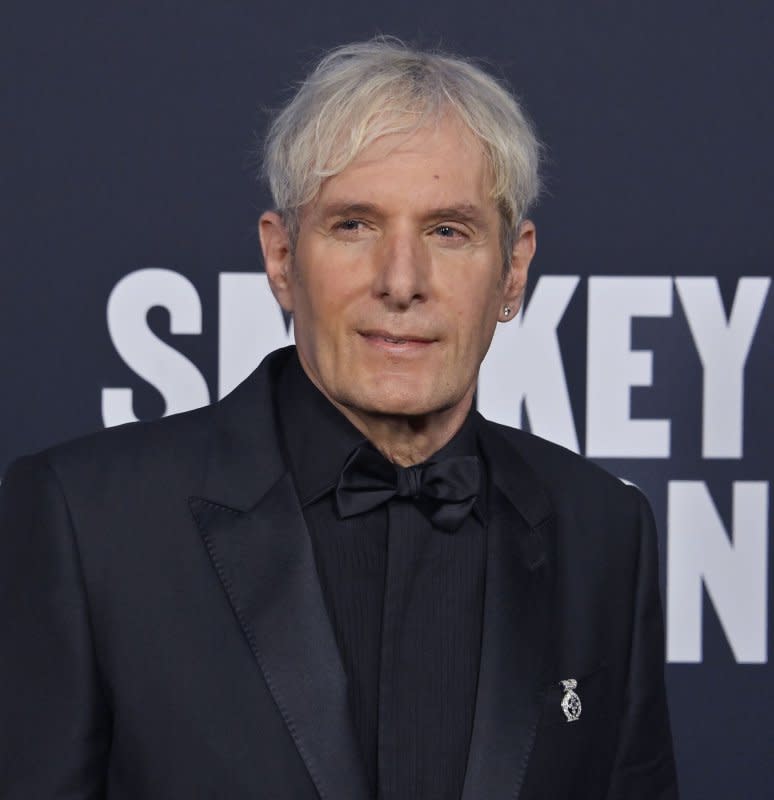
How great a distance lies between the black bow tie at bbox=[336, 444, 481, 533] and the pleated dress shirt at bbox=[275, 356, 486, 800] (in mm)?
17

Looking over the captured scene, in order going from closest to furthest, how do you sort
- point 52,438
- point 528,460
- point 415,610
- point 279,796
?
point 279,796 → point 415,610 → point 528,460 → point 52,438

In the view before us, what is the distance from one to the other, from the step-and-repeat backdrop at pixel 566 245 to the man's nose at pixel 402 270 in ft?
3.27

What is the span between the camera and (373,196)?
1.55m

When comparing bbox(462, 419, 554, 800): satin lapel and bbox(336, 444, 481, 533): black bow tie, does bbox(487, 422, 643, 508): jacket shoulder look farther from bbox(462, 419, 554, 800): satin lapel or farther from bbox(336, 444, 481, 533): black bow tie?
bbox(336, 444, 481, 533): black bow tie

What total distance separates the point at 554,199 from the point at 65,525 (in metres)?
1.31

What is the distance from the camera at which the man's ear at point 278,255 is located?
5.50 ft

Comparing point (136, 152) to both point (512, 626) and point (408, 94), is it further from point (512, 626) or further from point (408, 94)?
point (512, 626)

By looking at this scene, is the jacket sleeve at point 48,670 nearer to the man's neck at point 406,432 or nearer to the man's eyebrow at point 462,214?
the man's neck at point 406,432

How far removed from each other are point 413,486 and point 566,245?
1058 millimetres

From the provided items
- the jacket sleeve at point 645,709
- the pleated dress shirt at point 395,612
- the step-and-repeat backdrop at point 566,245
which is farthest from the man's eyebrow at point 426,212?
the step-and-repeat backdrop at point 566,245

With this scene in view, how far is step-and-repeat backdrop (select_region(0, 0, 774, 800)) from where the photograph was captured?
2.51 metres

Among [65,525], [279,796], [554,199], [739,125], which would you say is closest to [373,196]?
[65,525]

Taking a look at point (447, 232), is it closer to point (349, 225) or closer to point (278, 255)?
point (349, 225)

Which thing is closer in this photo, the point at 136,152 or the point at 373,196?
the point at 373,196
